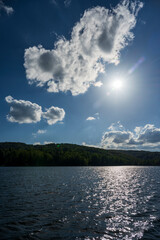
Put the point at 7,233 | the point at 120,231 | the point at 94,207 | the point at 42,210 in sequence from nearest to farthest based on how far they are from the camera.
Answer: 1. the point at 7,233
2. the point at 120,231
3. the point at 42,210
4. the point at 94,207

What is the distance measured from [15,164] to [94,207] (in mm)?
189753

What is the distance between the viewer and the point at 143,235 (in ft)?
55.0

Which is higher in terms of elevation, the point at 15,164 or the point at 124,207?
the point at 15,164

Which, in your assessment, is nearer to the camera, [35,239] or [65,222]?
[35,239]

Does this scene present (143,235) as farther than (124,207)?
No

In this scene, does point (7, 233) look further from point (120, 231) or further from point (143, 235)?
point (143, 235)

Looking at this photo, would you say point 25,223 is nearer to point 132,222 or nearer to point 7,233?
point 7,233

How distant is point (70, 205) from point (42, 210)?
16.8 ft

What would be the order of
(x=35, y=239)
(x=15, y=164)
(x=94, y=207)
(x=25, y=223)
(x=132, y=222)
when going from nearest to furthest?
(x=35, y=239) < (x=25, y=223) < (x=132, y=222) < (x=94, y=207) < (x=15, y=164)

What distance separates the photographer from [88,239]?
1540 cm

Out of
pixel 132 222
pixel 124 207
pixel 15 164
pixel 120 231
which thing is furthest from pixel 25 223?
pixel 15 164

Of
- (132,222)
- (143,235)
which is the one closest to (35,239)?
(143,235)

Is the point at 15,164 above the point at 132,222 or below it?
above

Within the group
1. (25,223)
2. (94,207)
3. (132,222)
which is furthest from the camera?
(94,207)
